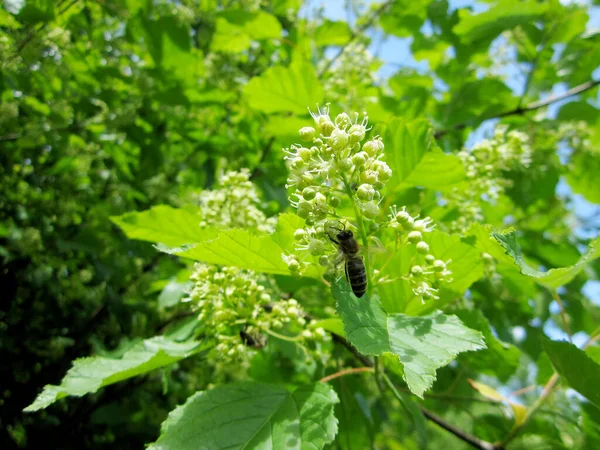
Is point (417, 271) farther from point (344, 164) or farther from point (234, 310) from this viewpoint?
point (234, 310)

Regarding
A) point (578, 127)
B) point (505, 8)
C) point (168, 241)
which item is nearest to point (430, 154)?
point (168, 241)

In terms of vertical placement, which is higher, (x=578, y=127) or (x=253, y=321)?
(x=578, y=127)

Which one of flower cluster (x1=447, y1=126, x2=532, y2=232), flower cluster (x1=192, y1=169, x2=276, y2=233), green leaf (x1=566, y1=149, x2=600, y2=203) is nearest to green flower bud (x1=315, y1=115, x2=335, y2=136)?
flower cluster (x1=192, y1=169, x2=276, y2=233)

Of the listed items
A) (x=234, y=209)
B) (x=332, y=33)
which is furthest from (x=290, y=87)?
(x=332, y=33)

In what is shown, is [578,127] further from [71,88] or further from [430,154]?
[71,88]

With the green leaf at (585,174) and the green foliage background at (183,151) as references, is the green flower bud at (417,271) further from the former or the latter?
the green leaf at (585,174)

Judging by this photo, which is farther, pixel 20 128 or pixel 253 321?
pixel 20 128
